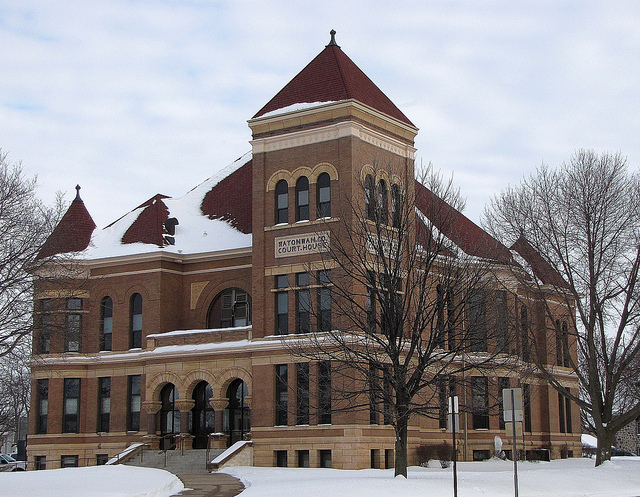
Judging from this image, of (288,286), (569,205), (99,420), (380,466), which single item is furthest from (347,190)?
(99,420)

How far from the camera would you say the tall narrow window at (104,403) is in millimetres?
46312

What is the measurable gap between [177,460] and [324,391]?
8.70 metres

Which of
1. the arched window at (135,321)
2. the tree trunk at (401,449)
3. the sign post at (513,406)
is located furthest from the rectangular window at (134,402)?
the sign post at (513,406)

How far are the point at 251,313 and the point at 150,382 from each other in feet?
19.0

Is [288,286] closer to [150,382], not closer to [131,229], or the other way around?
[150,382]

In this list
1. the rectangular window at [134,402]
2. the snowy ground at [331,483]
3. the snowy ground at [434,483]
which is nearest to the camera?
the snowy ground at [331,483]

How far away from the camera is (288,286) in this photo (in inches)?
1596

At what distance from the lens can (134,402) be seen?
45.8 metres

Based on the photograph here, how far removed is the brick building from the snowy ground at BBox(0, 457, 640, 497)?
4877mm

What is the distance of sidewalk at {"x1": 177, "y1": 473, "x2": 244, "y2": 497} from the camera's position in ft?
88.1

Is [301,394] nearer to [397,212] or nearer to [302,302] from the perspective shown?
[302,302]

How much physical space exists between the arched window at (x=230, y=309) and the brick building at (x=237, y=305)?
70 mm

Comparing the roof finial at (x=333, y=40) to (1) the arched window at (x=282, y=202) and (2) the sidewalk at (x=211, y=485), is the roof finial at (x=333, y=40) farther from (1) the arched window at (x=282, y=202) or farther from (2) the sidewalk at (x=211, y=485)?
(2) the sidewalk at (x=211, y=485)

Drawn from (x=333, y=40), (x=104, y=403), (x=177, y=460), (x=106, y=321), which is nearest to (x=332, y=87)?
(x=333, y=40)
